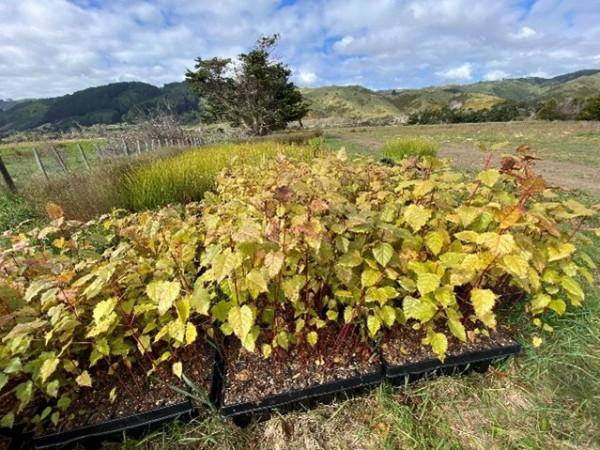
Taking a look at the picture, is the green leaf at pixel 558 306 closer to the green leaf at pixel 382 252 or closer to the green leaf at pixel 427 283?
the green leaf at pixel 427 283

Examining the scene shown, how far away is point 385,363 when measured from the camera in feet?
5.09

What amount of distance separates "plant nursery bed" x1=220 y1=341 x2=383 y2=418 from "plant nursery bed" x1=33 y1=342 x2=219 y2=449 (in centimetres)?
14

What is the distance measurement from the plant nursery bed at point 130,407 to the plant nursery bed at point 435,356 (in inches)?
37.1

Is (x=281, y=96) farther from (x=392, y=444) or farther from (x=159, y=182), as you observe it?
(x=392, y=444)

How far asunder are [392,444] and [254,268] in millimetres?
1036

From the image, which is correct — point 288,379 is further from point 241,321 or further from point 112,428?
point 112,428

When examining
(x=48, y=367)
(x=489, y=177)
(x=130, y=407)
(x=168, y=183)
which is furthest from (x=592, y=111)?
(x=48, y=367)

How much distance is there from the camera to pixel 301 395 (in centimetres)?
143

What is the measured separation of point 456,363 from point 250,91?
25.5 metres

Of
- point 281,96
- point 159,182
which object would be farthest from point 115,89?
point 159,182

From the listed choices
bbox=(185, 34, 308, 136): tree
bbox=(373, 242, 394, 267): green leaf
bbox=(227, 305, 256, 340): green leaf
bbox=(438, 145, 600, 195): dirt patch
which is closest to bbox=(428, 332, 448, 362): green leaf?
bbox=(373, 242, 394, 267): green leaf

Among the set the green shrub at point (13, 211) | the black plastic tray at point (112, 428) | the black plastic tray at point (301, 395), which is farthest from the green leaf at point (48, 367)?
the green shrub at point (13, 211)

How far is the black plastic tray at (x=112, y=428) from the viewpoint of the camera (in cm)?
129

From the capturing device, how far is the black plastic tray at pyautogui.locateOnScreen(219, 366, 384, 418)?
1374 millimetres
